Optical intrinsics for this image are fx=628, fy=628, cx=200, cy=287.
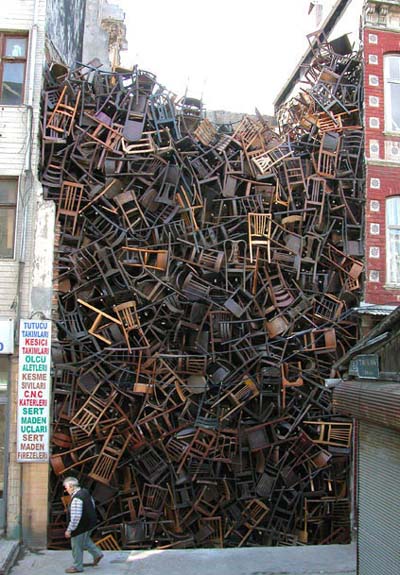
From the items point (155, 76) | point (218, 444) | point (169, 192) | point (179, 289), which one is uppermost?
point (155, 76)

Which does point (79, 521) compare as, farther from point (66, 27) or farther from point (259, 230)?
point (66, 27)

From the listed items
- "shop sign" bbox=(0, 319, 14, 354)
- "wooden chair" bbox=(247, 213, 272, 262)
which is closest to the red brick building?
"wooden chair" bbox=(247, 213, 272, 262)

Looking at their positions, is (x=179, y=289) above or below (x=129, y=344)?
above

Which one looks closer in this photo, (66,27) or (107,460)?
(107,460)

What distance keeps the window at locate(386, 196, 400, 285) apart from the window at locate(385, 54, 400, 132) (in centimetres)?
187

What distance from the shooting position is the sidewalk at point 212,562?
36.0 feet

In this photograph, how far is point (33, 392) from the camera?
41.3 feet

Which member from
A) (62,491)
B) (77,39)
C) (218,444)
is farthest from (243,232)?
(77,39)

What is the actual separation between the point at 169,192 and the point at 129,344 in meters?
3.58

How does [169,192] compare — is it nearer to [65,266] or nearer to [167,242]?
[167,242]

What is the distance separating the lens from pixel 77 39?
17922mm

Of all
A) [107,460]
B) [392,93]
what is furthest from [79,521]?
[392,93]

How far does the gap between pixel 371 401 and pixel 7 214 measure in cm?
897

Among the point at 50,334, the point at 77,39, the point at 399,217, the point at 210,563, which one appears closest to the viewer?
the point at 210,563
